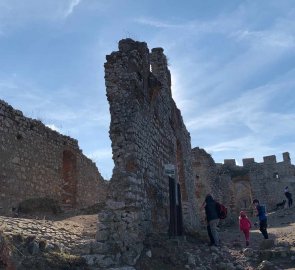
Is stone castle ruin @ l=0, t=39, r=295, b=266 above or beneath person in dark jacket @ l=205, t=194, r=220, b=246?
above

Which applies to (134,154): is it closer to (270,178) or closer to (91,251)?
(91,251)

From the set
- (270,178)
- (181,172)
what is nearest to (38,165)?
(181,172)

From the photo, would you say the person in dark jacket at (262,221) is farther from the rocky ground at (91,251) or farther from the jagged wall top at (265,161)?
the jagged wall top at (265,161)

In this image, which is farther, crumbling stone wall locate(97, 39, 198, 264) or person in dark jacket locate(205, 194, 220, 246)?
person in dark jacket locate(205, 194, 220, 246)

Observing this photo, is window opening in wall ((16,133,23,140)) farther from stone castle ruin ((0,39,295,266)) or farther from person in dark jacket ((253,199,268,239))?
person in dark jacket ((253,199,268,239))

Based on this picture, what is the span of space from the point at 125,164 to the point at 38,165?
5.94 metres

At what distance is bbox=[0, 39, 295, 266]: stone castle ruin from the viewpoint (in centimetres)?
792

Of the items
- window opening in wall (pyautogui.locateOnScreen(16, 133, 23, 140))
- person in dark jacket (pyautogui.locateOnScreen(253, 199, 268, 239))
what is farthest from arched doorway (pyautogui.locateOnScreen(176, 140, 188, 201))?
window opening in wall (pyautogui.locateOnScreen(16, 133, 23, 140))

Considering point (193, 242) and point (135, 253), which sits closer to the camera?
point (135, 253)

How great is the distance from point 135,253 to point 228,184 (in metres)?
19.6

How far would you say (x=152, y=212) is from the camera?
362 inches

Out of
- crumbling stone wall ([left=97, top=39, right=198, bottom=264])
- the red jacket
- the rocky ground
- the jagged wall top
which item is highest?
the jagged wall top

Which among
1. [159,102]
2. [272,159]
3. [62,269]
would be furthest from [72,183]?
[272,159]

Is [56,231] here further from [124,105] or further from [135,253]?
[124,105]
